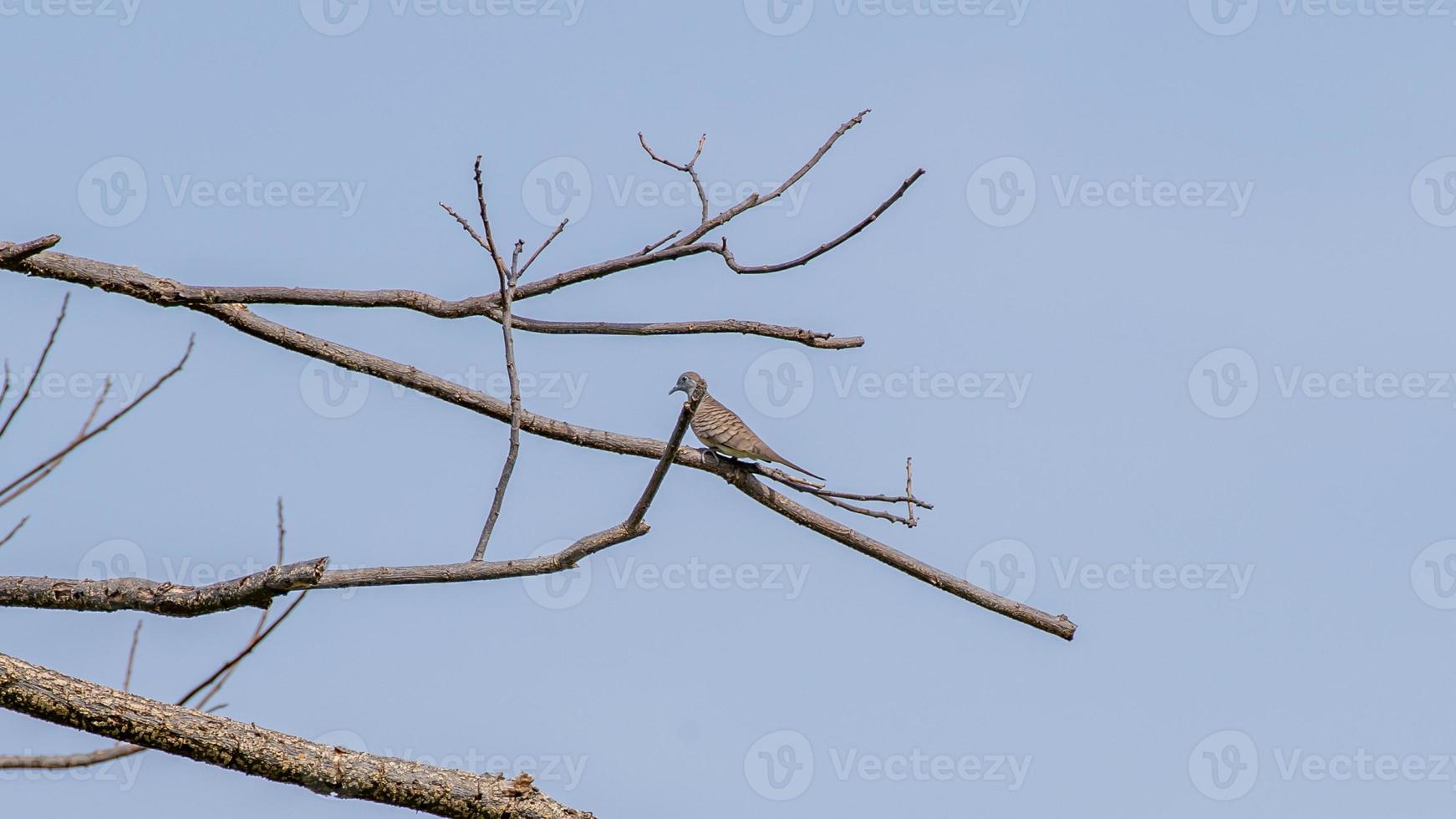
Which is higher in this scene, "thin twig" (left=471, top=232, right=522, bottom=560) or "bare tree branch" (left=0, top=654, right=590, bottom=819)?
"thin twig" (left=471, top=232, right=522, bottom=560)

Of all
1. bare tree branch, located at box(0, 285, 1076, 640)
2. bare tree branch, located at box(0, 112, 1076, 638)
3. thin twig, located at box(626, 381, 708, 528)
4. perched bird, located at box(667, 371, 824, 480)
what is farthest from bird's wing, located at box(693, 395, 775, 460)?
thin twig, located at box(626, 381, 708, 528)

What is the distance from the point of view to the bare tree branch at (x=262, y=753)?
3551mm

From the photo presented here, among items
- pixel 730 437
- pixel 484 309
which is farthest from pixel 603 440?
pixel 730 437

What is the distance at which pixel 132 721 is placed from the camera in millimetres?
3584

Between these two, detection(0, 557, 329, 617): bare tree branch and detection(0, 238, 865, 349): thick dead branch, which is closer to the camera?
detection(0, 557, 329, 617): bare tree branch

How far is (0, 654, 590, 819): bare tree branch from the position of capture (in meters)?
3.55

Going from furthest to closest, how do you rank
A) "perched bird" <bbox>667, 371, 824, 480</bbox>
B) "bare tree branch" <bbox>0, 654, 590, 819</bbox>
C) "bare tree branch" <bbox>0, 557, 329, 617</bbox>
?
"perched bird" <bbox>667, 371, 824, 480</bbox> → "bare tree branch" <bbox>0, 654, 590, 819</bbox> → "bare tree branch" <bbox>0, 557, 329, 617</bbox>

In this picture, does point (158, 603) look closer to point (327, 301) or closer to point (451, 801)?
point (451, 801)

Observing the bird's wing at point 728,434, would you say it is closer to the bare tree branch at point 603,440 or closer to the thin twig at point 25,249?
the bare tree branch at point 603,440

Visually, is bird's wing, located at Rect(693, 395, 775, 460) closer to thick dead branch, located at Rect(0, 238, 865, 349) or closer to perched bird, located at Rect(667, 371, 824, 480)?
perched bird, located at Rect(667, 371, 824, 480)

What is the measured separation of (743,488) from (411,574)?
6.15 ft

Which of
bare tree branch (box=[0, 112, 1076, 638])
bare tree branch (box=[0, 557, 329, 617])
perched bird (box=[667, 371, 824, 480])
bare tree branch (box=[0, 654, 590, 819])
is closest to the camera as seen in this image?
bare tree branch (box=[0, 557, 329, 617])

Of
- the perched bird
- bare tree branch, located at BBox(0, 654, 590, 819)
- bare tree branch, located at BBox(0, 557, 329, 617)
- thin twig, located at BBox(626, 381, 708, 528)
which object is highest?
the perched bird

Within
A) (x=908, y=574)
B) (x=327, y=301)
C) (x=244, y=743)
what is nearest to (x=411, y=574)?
(x=244, y=743)
